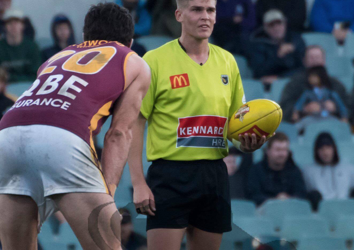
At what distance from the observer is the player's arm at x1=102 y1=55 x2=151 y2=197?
2650mm

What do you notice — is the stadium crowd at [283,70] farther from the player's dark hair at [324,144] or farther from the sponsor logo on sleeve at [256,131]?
the sponsor logo on sleeve at [256,131]

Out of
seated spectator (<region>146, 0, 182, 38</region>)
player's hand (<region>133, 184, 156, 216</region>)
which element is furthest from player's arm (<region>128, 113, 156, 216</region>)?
seated spectator (<region>146, 0, 182, 38</region>)

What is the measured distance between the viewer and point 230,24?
765 cm

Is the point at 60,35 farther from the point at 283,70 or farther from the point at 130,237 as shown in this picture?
the point at 130,237

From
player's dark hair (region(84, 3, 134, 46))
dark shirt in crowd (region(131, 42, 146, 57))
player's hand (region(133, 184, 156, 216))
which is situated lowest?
player's hand (region(133, 184, 156, 216))

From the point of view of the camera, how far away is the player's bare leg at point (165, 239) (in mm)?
3129

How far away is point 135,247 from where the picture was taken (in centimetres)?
410

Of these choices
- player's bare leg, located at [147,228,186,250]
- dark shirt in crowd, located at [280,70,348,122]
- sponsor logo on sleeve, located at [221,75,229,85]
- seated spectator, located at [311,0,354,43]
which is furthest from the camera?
seated spectator, located at [311,0,354,43]

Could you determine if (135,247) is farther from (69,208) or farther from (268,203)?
(268,203)

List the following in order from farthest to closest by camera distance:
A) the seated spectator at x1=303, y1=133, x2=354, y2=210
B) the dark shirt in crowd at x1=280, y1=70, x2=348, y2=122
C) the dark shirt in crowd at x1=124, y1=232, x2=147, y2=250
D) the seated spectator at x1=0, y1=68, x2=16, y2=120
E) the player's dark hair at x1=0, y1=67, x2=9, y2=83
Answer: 1. the dark shirt in crowd at x1=280, y1=70, x2=348, y2=122
2. the seated spectator at x1=303, y1=133, x2=354, y2=210
3. the player's dark hair at x1=0, y1=67, x2=9, y2=83
4. the seated spectator at x1=0, y1=68, x2=16, y2=120
5. the dark shirt in crowd at x1=124, y1=232, x2=147, y2=250

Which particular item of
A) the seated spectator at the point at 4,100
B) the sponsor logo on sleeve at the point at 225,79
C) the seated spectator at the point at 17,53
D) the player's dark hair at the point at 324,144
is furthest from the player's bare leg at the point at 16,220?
the seated spectator at the point at 17,53

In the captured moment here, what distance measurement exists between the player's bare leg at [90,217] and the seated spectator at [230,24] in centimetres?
543

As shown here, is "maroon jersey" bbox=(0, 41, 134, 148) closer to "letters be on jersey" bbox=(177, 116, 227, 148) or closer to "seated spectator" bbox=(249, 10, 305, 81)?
"letters be on jersey" bbox=(177, 116, 227, 148)

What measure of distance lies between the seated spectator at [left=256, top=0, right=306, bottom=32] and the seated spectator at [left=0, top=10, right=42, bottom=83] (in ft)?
10.9
